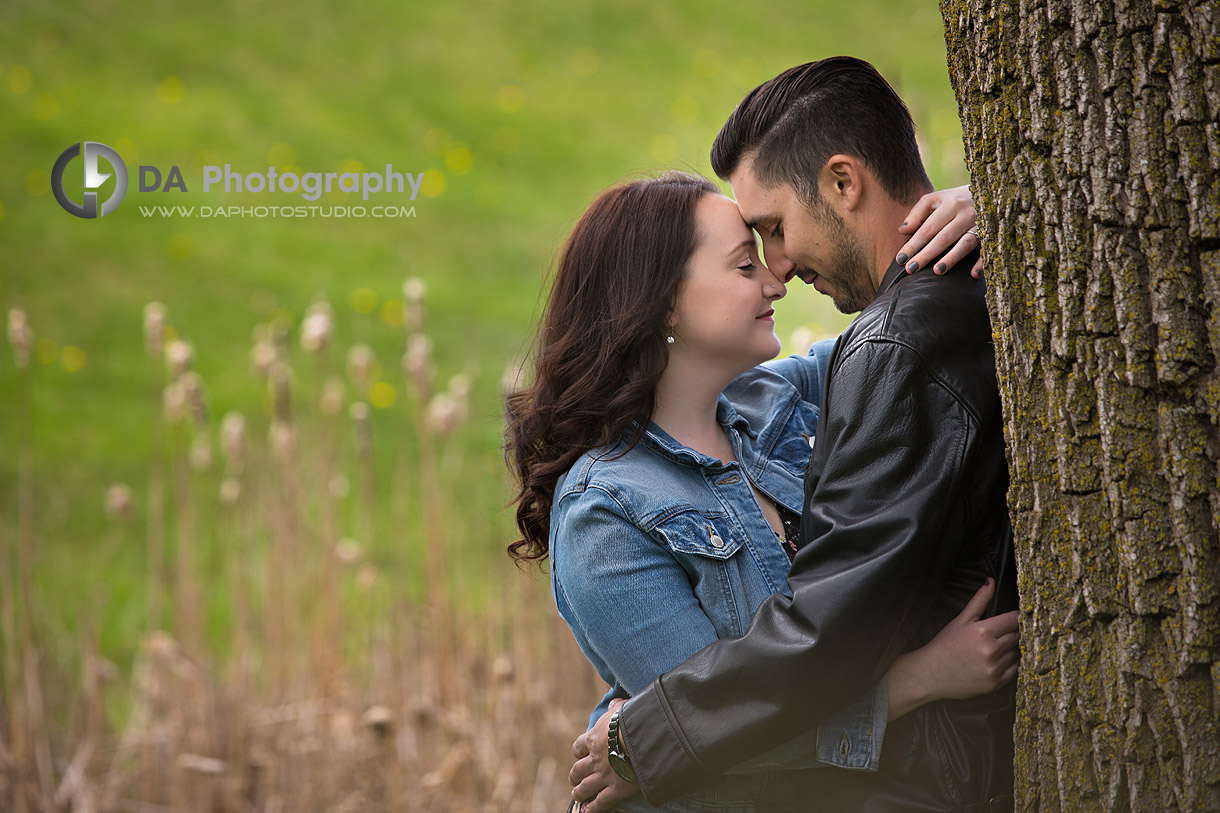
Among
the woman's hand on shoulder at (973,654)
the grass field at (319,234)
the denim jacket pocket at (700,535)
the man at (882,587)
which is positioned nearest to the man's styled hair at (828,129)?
the man at (882,587)

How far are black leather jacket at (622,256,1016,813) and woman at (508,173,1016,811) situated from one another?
0.07m

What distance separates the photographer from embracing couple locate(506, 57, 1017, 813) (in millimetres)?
1558

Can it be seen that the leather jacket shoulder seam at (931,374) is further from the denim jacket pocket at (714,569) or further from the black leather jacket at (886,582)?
the denim jacket pocket at (714,569)

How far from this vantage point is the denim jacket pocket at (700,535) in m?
1.80

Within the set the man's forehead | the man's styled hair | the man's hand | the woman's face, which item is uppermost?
the man's styled hair

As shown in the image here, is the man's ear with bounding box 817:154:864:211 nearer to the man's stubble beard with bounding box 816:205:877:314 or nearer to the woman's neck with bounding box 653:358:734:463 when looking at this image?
the man's stubble beard with bounding box 816:205:877:314

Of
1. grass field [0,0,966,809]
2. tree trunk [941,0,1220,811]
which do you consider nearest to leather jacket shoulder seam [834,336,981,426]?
tree trunk [941,0,1220,811]

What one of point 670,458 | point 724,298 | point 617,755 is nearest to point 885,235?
point 724,298

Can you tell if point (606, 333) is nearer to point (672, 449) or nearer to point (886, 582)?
point (672, 449)

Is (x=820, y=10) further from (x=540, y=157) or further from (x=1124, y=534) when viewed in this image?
(x=1124, y=534)

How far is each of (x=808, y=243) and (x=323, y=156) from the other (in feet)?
22.0

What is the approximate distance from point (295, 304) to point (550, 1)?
4.84m

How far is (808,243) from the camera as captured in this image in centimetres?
199

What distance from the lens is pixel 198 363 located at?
21.2ft
